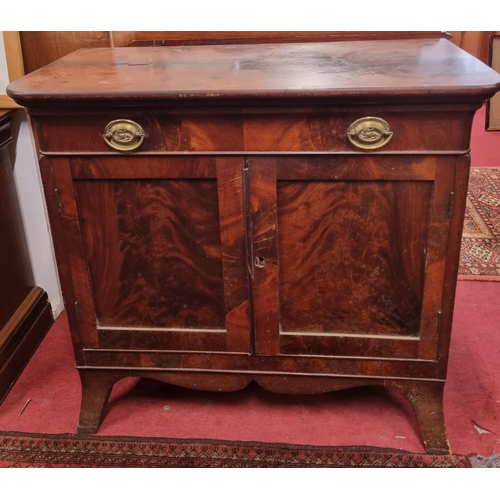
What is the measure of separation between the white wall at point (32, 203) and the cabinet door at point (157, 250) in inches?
23.2

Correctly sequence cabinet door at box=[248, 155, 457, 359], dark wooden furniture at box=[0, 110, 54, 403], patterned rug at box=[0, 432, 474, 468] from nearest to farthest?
cabinet door at box=[248, 155, 457, 359] → patterned rug at box=[0, 432, 474, 468] → dark wooden furniture at box=[0, 110, 54, 403]

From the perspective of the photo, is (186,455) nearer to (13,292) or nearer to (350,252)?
(350,252)

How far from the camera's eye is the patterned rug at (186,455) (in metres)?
1.45

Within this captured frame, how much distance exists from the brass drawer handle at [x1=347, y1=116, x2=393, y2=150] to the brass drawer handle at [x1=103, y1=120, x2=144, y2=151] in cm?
44

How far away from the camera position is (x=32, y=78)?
1.31 metres

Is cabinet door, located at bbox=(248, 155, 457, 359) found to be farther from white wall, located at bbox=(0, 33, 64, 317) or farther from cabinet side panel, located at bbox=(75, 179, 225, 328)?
white wall, located at bbox=(0, 33, 64, 317)

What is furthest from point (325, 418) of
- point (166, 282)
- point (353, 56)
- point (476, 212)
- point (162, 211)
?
point (476, 212)

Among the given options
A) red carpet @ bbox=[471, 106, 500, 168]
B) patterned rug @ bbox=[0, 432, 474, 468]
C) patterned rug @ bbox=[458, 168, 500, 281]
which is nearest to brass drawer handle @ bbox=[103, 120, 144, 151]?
patterned rug @ bbox=[0, 432, 474, 468]

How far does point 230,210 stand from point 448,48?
2.26ft

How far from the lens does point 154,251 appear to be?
1.39 meters

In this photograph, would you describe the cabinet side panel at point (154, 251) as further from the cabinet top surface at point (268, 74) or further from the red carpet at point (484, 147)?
the red carpet at point (484, 147)

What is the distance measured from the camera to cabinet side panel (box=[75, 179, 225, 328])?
52.2 inches

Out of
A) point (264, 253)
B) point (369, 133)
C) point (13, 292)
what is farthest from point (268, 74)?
point (13, 292)

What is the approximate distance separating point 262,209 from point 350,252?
0.22 metres
